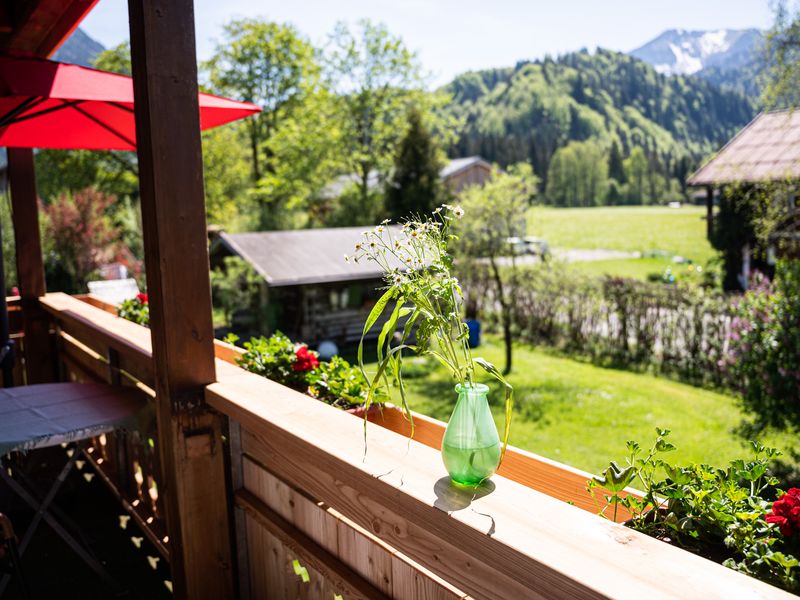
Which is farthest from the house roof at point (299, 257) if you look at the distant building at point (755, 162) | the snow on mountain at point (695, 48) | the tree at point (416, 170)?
the snow on mountain at point (695, 48)

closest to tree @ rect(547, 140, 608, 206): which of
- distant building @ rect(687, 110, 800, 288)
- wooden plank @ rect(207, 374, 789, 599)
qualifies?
distant building @ rect(687, 110, 800, 288)

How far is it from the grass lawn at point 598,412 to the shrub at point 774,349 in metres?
0.88

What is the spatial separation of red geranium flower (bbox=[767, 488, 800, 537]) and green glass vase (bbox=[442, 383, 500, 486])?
510 millimetres

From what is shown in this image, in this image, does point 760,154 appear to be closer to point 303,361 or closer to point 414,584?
point 303,361

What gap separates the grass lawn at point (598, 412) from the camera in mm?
7898

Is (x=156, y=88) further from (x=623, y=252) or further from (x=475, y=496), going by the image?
(x=623, y=252)

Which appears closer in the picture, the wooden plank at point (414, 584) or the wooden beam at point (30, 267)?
the wooden plank at point (414, 584)

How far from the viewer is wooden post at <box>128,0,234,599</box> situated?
74.9 inches

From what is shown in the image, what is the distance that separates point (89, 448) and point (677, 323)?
32.0 ft

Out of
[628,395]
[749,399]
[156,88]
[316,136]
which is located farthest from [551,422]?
[316,136]

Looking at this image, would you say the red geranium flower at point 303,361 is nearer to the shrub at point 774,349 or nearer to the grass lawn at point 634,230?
the shrub at point 774,349

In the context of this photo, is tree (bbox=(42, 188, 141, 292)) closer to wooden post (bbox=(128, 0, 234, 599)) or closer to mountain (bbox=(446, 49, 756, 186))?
wooden post (bbox=(128, 0, 234, 599))

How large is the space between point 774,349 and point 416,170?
1779 centimetres

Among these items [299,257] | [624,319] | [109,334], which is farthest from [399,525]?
[299,257]
